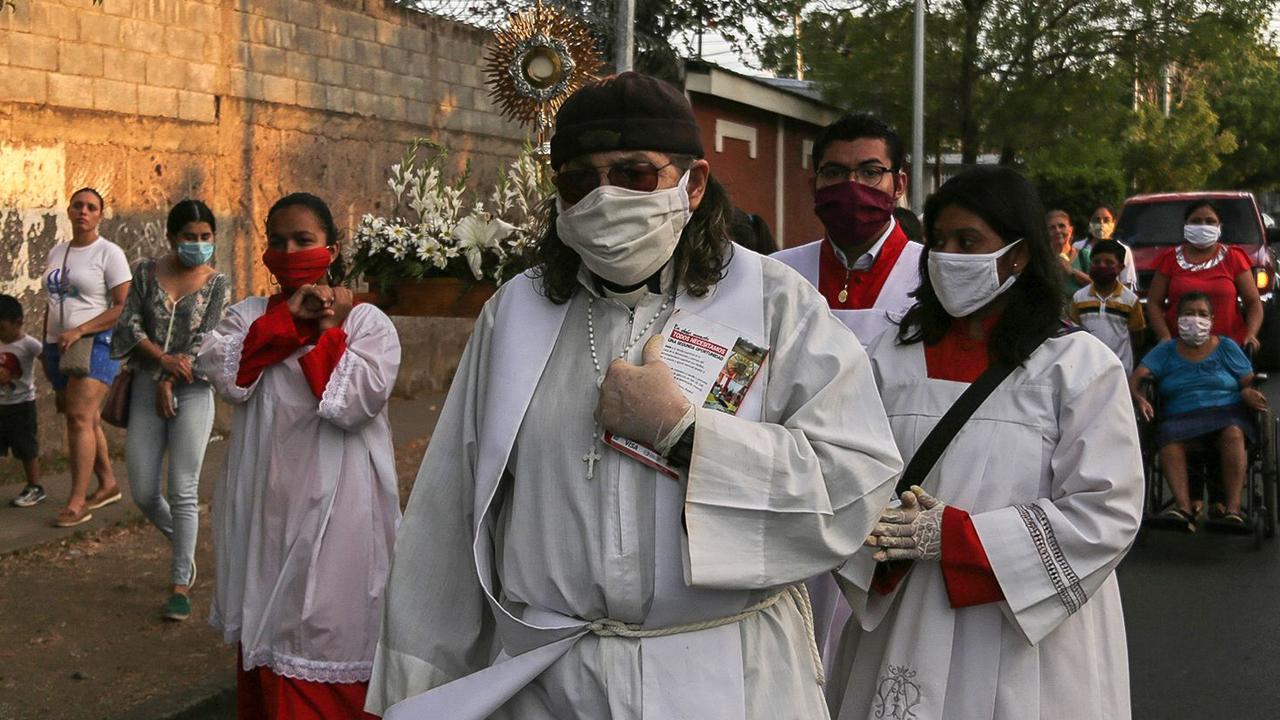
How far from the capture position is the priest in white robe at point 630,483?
111 inches

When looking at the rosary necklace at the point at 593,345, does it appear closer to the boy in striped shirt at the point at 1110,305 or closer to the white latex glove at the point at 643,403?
the white latex glove at the point at 643,403

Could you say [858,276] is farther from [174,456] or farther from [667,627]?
[174,456]

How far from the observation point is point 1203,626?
7695 millimetres

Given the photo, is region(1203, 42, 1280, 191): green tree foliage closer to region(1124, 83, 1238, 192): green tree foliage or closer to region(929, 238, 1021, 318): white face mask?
region(1124, 83, 1238, 192): green tree foliage

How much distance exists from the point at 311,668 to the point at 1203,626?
14.5ft

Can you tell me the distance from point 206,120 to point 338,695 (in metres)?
7.81

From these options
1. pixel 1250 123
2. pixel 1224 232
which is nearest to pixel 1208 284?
pixel 1224 232

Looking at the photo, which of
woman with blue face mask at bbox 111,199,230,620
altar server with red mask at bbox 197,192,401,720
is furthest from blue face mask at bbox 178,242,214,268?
altar server with red mask at bbox 197,192,401,720

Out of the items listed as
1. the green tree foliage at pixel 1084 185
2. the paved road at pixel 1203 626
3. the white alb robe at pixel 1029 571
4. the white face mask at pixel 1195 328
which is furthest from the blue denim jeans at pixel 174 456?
the green tree foliage at pixel 1084 185

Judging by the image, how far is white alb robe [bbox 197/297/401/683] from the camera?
17.3 feet

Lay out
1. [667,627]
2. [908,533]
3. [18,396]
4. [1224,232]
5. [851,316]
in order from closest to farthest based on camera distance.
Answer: [667,627], [908,533], [851,316], [18,396], [1224,232]

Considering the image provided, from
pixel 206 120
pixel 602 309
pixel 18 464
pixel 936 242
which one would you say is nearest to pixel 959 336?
pixel 936 242

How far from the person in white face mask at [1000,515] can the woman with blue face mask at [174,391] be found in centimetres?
421

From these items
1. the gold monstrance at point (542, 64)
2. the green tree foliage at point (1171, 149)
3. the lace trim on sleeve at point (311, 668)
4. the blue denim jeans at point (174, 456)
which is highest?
the green tree foliage at point (1171, 149)
